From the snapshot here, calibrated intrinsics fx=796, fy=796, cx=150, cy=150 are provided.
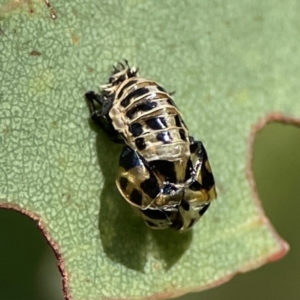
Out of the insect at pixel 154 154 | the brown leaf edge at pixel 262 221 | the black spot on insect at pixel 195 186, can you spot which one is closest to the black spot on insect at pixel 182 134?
the insect at pixel 154 154

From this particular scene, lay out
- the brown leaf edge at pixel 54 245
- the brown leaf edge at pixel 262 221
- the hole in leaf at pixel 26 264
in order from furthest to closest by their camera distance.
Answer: the hole in leaf at pixel 26 264, the brown leaf edge at pixel 262 221, the brown leaf edge at pixel 54 245

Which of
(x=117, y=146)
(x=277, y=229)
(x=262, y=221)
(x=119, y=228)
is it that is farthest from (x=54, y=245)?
(x=277, y=229)

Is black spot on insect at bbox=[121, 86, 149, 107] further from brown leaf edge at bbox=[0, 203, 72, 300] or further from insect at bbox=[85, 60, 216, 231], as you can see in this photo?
brown leaf edge at bbox=[0, 203, 72, 300]

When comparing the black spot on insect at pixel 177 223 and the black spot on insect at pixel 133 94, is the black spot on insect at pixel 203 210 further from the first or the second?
the black spot on insect at pixel 133 94

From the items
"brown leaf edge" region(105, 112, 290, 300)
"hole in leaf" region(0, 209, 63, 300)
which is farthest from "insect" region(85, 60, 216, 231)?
"hole in leaf" region(0, 209, 63, 300)

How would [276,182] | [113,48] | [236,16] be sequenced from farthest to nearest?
[276,182] < [236,16] < [113,48]

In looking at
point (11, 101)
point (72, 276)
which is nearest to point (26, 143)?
point (11, 101)

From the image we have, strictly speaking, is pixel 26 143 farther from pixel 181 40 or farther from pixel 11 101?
pixel 181 40
